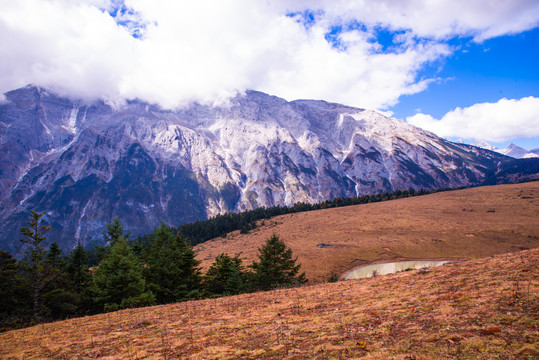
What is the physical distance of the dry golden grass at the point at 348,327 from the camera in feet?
27.2

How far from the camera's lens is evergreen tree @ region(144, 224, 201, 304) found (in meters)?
30.5

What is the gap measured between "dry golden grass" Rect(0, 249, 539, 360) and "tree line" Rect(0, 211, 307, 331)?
26.1 feet

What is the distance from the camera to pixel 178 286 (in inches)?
1234

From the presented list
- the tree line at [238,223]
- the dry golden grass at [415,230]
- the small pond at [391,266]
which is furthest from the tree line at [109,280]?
the tree line at [238,223]

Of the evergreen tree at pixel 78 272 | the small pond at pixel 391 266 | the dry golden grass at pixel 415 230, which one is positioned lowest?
the small pond at pixel 391 266

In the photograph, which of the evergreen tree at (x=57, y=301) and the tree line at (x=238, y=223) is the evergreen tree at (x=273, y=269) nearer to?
the evergreen tree at (x=57, y=301)

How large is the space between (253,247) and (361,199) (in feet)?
284

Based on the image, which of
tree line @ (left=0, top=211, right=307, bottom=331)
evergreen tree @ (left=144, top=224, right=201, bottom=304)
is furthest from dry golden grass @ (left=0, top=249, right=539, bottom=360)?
evergreen tree @ (left=144, top=224, right=201, bottom=304)

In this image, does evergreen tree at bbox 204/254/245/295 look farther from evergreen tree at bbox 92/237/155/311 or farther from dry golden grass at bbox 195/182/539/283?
dry golden grass at bbox 195/182/539/283

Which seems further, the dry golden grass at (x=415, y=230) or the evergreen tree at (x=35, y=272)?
the dry golden grass at (x=415, y=230)

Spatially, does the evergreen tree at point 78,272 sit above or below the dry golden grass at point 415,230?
above

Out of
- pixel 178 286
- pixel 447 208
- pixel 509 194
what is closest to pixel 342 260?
pixel 178 286

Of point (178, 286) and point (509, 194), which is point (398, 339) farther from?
point (509, 194)

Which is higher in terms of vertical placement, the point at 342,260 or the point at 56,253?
the point at 56,253
